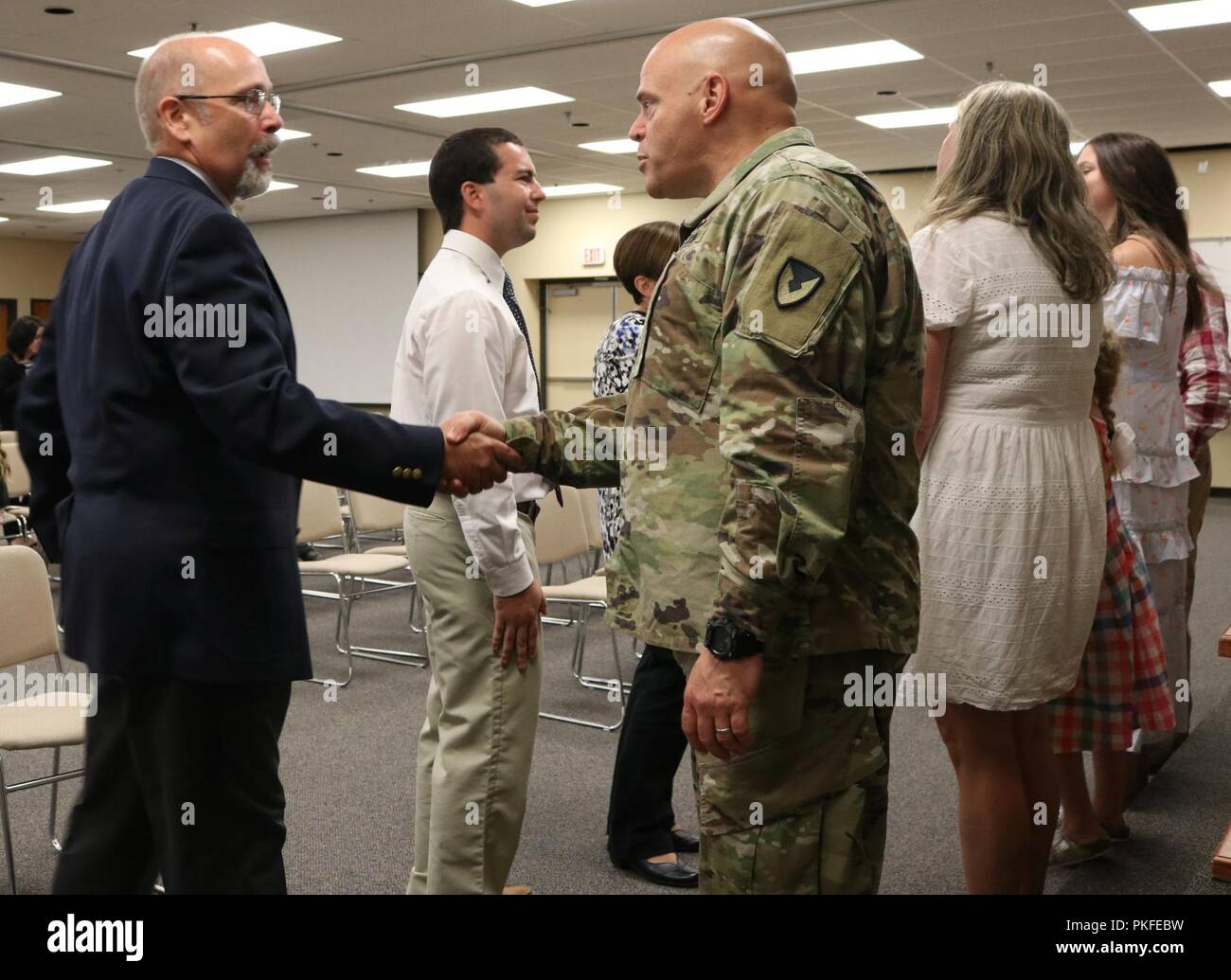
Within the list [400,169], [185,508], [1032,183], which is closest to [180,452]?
[185,508]

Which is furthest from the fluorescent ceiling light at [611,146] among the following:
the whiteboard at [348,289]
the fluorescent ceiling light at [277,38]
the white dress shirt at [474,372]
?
the white dress shirt at [474,372]

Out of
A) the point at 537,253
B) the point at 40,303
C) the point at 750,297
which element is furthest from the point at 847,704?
the point at 40,303

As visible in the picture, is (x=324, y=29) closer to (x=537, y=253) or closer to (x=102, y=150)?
(x=102, y=150)

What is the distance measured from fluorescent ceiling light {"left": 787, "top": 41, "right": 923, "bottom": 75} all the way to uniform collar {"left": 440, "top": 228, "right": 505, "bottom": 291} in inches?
229

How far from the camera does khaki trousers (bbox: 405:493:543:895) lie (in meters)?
2.24

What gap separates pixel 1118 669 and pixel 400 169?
1129 cm

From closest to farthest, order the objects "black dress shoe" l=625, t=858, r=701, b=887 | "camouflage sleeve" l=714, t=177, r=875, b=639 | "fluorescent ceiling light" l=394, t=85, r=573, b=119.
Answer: "camouflage sleeve" l=714, t=177, r=875, b=639 → "black dress shoe" l=625, t=858, r=701, b=887 → "fluorescent ceiling light" l=394, t=85, r=573, b=119

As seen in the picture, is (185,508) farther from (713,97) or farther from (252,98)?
(713,97)

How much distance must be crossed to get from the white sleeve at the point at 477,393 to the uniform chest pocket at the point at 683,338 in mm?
716

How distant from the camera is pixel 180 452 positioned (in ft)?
5.10

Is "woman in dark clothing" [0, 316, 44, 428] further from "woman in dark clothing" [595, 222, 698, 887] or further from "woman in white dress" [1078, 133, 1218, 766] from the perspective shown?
"woman in white dress" [1078, 133, 1218, 766]

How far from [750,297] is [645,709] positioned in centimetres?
166

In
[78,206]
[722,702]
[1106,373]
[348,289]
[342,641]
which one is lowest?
[342,641]

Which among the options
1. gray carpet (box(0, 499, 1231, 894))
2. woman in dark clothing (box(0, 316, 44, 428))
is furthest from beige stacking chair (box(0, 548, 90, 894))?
woman in dark clothing (box(0, 316, 44, 428))
